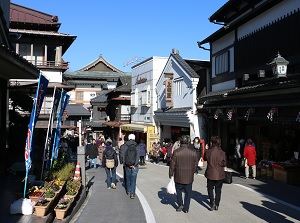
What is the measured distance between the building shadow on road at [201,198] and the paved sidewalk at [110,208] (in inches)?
66.6

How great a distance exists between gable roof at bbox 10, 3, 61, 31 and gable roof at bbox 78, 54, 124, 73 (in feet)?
99.1

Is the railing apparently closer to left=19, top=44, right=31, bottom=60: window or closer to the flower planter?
left=19, top=44, right=31, bottom=60: window

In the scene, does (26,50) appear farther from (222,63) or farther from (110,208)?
(110,208)

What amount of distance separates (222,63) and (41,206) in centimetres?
1480

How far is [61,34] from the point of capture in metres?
29.3

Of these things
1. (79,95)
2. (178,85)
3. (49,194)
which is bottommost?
(49,194)

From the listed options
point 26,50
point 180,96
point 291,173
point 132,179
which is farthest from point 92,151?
point 26,50

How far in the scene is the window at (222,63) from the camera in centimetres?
1893

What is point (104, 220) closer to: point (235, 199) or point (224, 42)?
point (235, 199)

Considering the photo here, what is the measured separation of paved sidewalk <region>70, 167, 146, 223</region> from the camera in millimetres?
8015

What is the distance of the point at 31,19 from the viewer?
98.8ft

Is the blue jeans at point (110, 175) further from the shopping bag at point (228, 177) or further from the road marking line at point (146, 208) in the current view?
the shopping bag at point (228, 177)

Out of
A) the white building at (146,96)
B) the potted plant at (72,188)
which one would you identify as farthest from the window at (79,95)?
the potted plant at (72,188)

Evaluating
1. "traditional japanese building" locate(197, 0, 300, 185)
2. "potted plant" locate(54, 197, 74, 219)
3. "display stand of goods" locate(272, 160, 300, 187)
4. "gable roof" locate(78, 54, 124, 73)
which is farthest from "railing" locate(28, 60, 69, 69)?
"gable roof" locate(78, 54, 124, 73)
